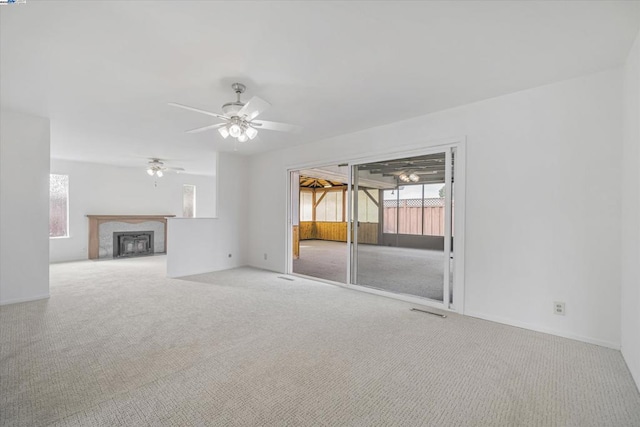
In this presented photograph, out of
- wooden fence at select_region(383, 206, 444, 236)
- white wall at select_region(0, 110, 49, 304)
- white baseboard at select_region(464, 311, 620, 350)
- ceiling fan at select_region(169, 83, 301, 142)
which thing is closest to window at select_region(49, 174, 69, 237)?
white wall at select_region(0, 110, 49, 304)

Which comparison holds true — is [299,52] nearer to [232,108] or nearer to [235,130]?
[232,108]

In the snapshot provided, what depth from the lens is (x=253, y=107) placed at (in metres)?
2.65

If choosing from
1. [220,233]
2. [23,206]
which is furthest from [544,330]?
[23,206]

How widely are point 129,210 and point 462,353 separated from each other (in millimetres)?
8853

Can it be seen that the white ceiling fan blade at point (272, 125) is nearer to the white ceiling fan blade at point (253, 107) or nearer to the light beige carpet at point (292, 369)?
the white ceiling fan blade at point (253, 107)

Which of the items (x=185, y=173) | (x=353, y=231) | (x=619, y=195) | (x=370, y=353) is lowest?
(x=370, y=353)

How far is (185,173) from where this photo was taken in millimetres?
9195

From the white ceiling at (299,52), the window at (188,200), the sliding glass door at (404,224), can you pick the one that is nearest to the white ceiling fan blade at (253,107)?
the white ceiling at (299,52)

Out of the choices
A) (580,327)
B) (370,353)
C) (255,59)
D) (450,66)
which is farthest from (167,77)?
(580,327)

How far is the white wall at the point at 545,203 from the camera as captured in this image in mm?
2555

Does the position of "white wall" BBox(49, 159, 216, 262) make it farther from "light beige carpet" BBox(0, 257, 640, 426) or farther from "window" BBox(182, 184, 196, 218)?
"light beige carpet" BBox(0, 257, 640, 426)

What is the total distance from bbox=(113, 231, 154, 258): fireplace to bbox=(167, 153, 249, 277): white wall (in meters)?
3.62

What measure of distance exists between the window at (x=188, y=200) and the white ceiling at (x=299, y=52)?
228 inches

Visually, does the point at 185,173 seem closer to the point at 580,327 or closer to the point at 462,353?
the point at 462,353
